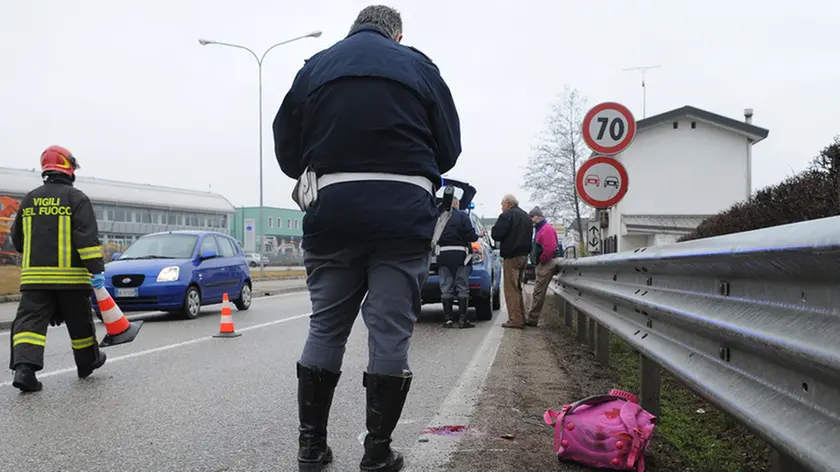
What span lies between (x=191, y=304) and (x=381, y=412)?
9334 millimetres

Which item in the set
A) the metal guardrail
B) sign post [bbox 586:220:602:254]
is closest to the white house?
sign post [bbox 586:220:602:254]

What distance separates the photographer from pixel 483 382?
5504 millimetres

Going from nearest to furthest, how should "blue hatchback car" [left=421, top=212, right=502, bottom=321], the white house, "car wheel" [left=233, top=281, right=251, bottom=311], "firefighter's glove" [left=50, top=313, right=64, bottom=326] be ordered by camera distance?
"firefighter's glove" [left=50, top=313, right=64, bottom=326] → "blue hatchback car" [left=421, top=212, right=502, bottom=321] → "car wheel" [left=233, top=281, right=251, bottom=311] → the white house

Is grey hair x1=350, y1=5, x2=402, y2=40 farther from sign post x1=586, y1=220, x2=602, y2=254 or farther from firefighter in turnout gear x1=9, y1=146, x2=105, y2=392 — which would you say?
sign post x1=586, y1=220, x2=602, y2=254

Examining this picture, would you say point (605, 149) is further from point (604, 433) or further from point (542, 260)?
point (604, 433)

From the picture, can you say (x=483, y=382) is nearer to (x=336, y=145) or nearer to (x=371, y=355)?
(x=371, y=355)

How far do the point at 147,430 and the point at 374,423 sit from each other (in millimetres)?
1707

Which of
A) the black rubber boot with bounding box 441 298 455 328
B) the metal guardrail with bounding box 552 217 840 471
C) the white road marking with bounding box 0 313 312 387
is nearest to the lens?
the metal guardrail with bounding box 552 217 840 471

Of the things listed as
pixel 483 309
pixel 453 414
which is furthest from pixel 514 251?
pixel 453 414

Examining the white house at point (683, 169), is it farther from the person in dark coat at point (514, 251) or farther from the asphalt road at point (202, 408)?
the asphalt road at point (202, 408)

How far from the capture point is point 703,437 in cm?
394

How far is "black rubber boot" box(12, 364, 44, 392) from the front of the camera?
5.11 meters

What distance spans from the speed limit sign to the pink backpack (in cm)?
611

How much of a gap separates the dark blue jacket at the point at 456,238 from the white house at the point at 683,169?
25821 mm
